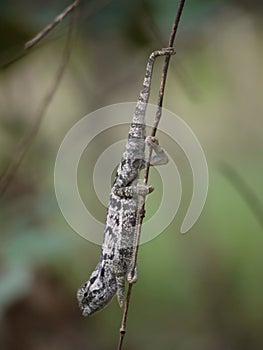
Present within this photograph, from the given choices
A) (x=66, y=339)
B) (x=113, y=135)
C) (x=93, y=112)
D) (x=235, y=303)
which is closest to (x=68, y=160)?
(x=93, y=112)

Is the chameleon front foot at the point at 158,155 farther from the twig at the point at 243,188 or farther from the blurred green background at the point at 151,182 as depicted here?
the blurred green background at the point at 151,182

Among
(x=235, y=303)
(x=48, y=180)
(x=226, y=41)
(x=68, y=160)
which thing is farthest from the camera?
(x=235, y=303)

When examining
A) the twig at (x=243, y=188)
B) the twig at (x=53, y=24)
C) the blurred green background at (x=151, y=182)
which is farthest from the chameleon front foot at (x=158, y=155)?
the blurred green background at (x=151, y=182)

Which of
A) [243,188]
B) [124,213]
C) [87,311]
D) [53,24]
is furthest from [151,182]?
[53,24]

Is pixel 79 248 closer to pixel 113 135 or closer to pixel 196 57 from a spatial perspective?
pixel 113 135

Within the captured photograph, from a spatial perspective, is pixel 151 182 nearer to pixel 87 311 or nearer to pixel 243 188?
pixel 243 188

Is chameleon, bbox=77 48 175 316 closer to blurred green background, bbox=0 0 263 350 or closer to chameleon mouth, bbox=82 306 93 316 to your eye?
chameleon mouth, bbox=82 306 93 316

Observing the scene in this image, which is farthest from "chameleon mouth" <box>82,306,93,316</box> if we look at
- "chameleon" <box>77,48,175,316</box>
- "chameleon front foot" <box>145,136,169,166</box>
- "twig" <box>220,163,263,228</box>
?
"twig" <box>220,163,263,228</box>
